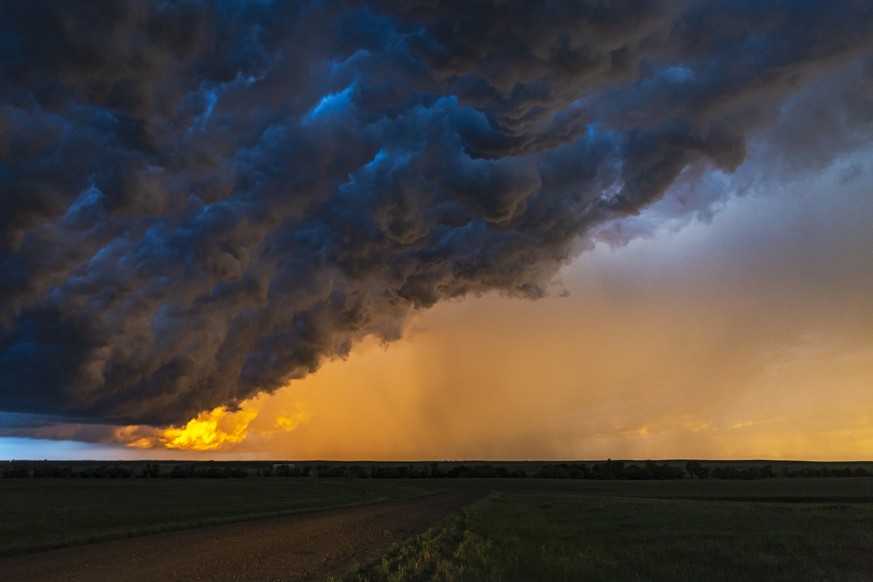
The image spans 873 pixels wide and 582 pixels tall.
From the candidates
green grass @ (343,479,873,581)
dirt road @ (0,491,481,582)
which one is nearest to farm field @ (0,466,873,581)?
green grass @ (343,479,873,581)

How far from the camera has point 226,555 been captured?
24.7 m

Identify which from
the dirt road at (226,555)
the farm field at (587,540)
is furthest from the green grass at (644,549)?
the dirt road at (226,555)

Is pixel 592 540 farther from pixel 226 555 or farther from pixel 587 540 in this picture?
pixel 226 555

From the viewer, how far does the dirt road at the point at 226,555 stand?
2028 cm

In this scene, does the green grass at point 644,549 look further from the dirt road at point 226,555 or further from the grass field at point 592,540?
the dirt road at point 226,555

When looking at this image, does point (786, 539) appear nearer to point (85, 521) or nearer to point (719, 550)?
point (719, 550)

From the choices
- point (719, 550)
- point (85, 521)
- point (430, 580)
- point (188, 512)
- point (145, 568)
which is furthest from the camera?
point (188, 512)

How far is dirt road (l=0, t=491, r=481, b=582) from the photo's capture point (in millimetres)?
20281

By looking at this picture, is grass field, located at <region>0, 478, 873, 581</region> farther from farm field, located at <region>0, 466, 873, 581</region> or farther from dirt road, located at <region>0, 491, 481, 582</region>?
dirt road, located at <region>0, 491, 481, 582</region>

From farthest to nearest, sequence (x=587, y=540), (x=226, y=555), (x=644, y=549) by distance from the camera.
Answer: (x=587, y=540) → (x=644, y=549) → (x=226, y=555)

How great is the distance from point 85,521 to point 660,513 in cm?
3846

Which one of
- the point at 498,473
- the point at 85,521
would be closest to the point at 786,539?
the point at 85,521

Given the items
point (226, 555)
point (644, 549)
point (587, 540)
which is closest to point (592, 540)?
point (587, 540)

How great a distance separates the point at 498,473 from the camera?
→ 18075 centimetres
